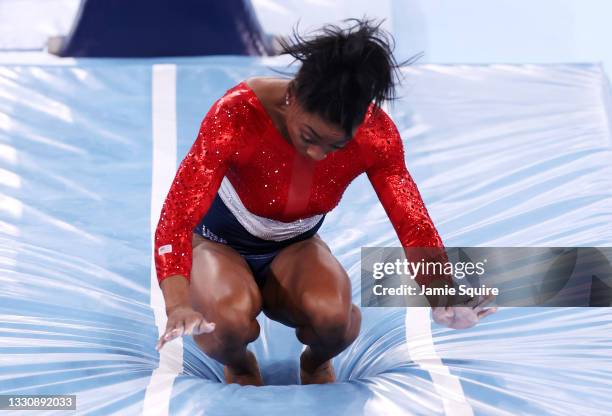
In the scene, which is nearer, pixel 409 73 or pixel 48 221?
pixel 48 221

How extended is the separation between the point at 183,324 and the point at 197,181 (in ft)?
0.87

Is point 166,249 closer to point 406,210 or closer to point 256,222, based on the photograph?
point 256,222

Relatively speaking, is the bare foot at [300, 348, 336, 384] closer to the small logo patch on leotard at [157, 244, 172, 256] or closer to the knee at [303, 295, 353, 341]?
the knee at [303, 295, 353, 341]

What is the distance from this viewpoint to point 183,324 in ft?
4.57

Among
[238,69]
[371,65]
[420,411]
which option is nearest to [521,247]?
[420,411]

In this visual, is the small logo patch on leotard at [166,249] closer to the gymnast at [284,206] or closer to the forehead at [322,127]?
the gymnast at [284,206]

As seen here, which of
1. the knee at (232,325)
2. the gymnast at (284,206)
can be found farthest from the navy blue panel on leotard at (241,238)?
the knee at (232,325)

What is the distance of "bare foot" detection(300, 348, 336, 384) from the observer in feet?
5.77

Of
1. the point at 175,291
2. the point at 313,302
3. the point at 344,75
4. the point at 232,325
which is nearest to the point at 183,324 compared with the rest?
the point at 175,291

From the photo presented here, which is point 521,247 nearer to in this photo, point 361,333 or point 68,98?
point 361,333

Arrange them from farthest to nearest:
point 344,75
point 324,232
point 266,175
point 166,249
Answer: point 324,232
point 266,175
point 166,249
point 344,75

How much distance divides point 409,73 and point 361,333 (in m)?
0.95

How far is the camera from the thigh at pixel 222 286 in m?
1.59

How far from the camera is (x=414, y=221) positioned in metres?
1.62
